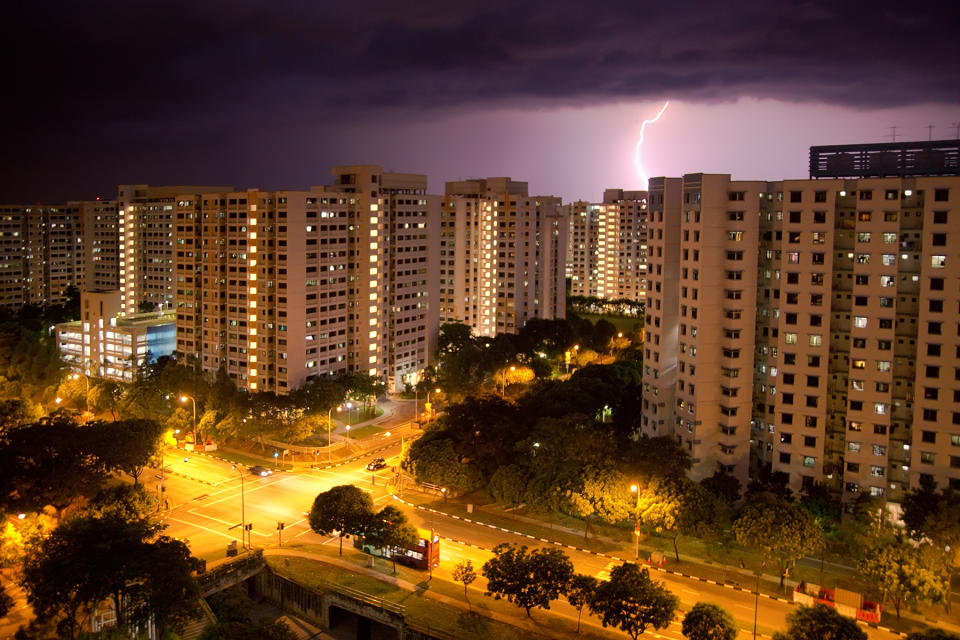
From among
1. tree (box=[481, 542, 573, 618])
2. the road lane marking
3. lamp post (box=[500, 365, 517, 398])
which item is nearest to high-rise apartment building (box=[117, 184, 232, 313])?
lamp post (box=[500, 365, 517, 398])

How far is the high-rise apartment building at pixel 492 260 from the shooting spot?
4791 inches

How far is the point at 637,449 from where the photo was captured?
59469 mm

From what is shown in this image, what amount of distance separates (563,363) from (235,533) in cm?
6889

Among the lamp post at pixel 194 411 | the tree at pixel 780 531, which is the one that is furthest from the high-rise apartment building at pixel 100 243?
the tree at pixel 780 531

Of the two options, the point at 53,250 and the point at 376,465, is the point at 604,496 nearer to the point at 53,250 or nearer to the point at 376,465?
the point at 376,465

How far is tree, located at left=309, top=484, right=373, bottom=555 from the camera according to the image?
51.6 m

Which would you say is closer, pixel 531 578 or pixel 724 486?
pixel 531 578

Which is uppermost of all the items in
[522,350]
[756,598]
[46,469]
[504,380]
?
[522,350]

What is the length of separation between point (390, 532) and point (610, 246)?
444 feet

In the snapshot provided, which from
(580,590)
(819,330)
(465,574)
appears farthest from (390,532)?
(819,330)

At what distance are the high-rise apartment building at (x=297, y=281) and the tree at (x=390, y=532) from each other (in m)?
37.7

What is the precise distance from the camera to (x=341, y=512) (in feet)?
170

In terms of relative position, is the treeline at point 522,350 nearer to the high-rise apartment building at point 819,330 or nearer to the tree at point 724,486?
the high-rise apartment building at point 819,330

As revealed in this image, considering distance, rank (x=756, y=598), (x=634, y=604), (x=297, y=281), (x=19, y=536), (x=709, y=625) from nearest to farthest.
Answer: (x=709, y=625) → (x=634, y=604) → (x=756, y=598) → (x=19, y=536) → (x=297, y=281)
